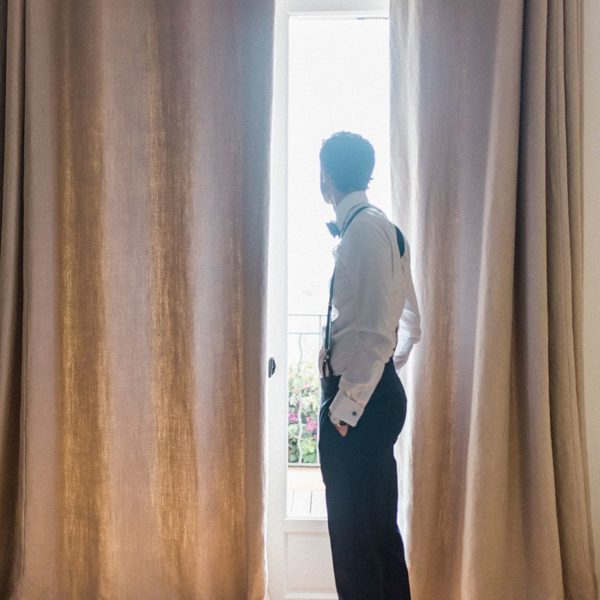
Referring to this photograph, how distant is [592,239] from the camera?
1.94 m

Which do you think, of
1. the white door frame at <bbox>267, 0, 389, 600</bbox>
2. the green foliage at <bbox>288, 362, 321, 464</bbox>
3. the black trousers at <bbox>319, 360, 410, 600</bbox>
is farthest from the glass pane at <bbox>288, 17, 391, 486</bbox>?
the black trousers at <bbox>319, 360, 410, 600</bbox>

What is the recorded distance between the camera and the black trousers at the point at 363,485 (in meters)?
1.56

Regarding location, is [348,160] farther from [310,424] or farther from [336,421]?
[310,424]

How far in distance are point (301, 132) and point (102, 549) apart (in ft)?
4.82

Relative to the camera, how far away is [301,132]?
2082 millimetres

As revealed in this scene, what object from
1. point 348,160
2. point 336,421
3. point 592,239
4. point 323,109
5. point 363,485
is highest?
point 323,109

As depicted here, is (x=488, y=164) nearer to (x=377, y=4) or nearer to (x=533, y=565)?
(x=377, y=4)

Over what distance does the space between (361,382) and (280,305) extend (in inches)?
24.5

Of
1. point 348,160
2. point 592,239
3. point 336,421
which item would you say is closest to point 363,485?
point 336,421

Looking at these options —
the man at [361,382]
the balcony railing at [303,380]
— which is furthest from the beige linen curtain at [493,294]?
the balcony railing at [303,380]

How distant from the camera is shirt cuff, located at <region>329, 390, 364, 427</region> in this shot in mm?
1496

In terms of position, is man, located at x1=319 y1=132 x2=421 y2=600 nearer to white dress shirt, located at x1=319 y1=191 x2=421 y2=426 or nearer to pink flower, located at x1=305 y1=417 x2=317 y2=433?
white dress shirt, located at x1=319 y1=191 x2=421 y2=426

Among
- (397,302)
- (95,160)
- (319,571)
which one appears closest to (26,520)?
(319,571)

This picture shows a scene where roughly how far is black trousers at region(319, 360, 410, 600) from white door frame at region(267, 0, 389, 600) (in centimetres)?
45
